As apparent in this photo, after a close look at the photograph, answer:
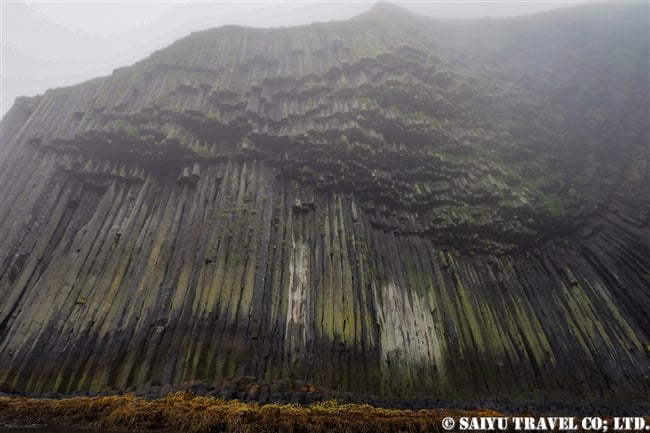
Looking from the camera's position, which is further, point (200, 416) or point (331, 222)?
point (331, 222)

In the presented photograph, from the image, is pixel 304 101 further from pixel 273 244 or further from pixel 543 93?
pixel 543 93

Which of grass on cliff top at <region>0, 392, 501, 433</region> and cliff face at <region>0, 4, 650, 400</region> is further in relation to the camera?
cliff face at <region>0, 4, 650, 400</region>

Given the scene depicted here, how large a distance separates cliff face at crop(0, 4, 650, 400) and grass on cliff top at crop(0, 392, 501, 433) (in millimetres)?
1761

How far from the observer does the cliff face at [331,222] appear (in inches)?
520

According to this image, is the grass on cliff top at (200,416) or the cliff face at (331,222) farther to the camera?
the cliff face at (331,222)

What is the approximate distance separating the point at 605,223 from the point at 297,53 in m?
19.4

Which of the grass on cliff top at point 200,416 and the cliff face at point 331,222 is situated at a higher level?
the cliff face at point 331,222

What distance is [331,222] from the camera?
16969mm

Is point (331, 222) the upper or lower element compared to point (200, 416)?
upper

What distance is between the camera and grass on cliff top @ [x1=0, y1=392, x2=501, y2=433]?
9086mm

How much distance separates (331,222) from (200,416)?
32.0ft

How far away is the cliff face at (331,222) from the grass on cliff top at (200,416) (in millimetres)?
1761

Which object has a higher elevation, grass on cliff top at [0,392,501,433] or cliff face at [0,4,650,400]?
cliff face at [0,4,650,400]

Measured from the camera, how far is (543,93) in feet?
76.6
